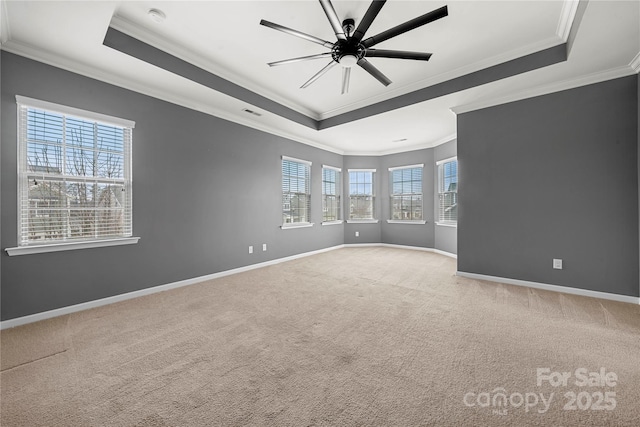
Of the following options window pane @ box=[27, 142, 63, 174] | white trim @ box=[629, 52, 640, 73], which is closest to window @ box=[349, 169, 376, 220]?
white trim @ box=[629, 52, 640, 73]

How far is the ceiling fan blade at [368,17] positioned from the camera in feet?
6.44

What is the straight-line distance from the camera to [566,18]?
102 inches

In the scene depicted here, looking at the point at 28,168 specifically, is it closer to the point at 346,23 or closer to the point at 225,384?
the point at 225,384

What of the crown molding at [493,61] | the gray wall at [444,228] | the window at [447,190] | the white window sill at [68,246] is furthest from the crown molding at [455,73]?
the white window sill at [68,246]

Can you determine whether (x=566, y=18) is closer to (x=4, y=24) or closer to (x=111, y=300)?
(x=4, y=24)

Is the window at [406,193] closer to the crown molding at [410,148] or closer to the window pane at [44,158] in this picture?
the crown molding at [410,148]

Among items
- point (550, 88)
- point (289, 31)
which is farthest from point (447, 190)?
point (289, 31)

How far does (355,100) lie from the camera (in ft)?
15.2

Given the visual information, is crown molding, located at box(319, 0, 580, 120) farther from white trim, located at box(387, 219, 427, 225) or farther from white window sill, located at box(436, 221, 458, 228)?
white trim, located at box(387, 219, 427, 225)

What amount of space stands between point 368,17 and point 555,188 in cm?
337

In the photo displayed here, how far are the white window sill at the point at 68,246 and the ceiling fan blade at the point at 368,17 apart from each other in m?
3.48

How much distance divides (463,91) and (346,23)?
6.74 feet

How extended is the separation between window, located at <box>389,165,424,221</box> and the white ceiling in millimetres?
2709

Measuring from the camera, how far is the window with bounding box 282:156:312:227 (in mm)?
5594
